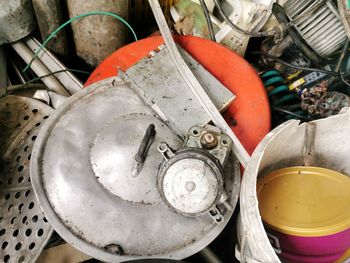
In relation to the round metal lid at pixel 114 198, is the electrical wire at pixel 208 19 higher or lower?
higher

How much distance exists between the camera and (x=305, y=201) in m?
0.72

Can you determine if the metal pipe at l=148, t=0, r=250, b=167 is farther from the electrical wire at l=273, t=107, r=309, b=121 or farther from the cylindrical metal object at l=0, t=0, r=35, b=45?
the cylindrical metal object at l=0, t=0, r=35, b=45

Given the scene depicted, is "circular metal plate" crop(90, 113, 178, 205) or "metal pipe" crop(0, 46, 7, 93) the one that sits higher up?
"metal pipe" crop(0, 46, 7, 93)

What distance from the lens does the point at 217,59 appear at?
0.99 metres

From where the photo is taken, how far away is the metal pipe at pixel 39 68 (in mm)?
1119

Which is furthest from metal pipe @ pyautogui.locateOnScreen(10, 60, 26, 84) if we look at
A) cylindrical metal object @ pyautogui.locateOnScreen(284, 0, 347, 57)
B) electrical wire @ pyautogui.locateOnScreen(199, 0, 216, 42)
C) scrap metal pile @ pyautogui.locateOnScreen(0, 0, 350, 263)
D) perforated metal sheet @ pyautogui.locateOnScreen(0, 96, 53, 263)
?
cylindrical metal object @ pyautogui.locateOnScreen(284, 0, 347, 57)

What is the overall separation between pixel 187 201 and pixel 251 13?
1.81 feet

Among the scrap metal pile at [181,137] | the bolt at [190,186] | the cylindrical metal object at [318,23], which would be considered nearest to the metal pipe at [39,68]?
the scrap metal pile at [181,137]

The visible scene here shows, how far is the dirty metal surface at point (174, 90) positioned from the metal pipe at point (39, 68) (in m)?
0.29

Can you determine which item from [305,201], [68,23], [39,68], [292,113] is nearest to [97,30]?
[68,23]

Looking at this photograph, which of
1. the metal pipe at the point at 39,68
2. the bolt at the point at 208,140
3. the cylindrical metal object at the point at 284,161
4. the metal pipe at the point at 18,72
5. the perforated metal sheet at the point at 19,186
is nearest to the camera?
the cylindrical metal object at the point at 284,161

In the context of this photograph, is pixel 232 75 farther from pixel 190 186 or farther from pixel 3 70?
pixel 3 70

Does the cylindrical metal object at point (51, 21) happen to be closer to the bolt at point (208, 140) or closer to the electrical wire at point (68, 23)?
the electrical wire at point (68, 23)

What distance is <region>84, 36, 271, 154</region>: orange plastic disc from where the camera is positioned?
0.93m
